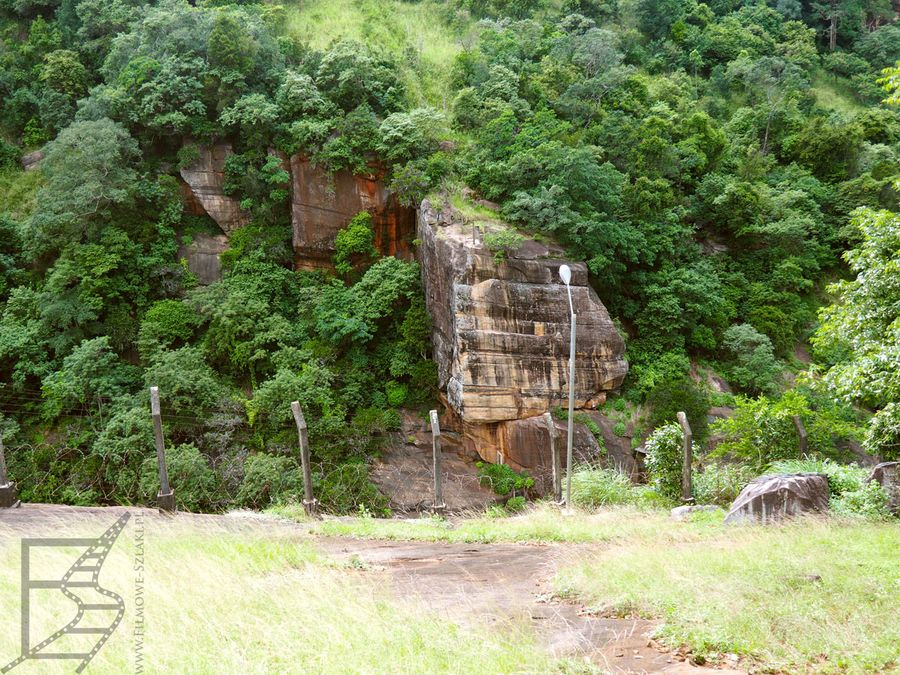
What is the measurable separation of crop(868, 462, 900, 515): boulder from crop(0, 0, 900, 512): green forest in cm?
405

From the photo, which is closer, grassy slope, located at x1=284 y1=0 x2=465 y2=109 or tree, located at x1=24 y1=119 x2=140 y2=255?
tree, located at x1=24 y1=119 x2=140 y2=255

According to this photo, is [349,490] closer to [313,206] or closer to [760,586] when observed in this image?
[313,206]

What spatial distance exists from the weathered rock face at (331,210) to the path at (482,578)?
1531 centimetres

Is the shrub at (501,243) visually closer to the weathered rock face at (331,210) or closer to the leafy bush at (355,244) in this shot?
the weathered rock face at (331,210)

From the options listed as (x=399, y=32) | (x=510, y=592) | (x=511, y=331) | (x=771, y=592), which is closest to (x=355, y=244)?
(x=511, y=331)

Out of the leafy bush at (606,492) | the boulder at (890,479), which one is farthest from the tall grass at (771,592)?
the leafy bush at (606,492)

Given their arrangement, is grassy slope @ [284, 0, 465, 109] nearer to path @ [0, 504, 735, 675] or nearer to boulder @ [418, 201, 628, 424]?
boulder @ [418, 201, 628, 424]

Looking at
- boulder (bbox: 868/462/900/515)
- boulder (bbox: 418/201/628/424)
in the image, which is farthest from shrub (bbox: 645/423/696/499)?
boulder (bbox: 418/201/628/424)

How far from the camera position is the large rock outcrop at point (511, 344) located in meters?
19.8

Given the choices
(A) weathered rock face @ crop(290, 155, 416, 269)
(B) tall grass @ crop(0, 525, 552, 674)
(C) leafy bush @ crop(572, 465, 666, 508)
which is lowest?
(C) leafy bush @ crop(572, 465, 666, 508)

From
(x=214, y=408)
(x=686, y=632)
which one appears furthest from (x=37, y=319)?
(x=686, y=632)

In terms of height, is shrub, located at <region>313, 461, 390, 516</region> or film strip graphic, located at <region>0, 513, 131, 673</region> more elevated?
film strip graphic, located at <region>0, 513, 131, 673</region>

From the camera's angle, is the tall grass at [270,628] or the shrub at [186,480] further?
the shrub at [186,480]

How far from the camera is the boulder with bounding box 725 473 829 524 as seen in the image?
29.2 feet
